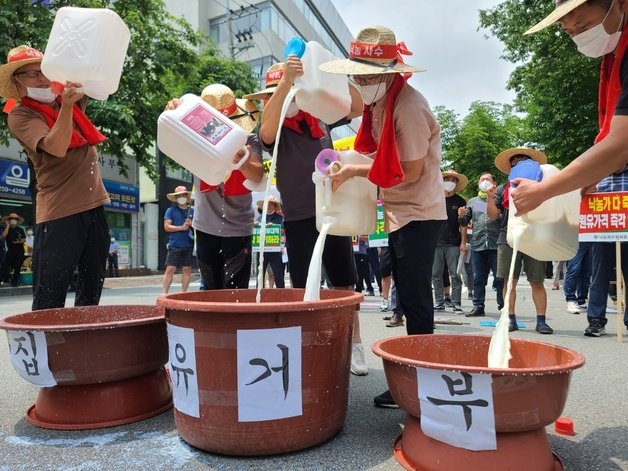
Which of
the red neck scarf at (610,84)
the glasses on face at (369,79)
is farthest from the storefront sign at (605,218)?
the glasses on face at (369,79)

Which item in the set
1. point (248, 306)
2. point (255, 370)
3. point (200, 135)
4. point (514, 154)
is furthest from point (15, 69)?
point (514, 154)

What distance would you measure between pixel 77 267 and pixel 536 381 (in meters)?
2.40

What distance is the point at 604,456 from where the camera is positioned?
188 cm

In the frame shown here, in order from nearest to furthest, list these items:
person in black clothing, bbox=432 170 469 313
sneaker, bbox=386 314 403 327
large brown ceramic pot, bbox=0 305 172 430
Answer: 1. large brown ceramic pot, bbox=0 305 172 430
2. sneaker, bbox=386 314 403 327
3. person in black clothing, bbox=432 170 469 313

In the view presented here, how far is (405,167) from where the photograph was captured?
2.29 metres

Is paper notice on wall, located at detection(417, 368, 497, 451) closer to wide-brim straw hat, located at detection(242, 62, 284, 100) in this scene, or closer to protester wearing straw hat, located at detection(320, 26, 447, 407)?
protester wearing straw hat, located at detection(320, 26, 447, 407)

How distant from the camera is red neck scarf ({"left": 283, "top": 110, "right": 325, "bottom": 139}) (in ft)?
9.28

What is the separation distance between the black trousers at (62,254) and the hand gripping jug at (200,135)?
698 millimetres

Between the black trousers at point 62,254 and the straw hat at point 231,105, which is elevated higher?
the straw hat at point 231,105

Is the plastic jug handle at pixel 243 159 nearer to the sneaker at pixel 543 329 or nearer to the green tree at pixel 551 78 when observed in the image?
the sneaker at pixel 543 329

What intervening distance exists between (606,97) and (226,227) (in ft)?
7.33

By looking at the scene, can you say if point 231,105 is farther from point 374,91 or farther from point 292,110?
→ point 374,91

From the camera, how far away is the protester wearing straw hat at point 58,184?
8.79ft

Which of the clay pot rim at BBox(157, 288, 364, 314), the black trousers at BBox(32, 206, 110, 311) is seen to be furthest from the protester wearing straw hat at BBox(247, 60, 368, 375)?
the black trousers at BBox(32, 206, 110, 311)
